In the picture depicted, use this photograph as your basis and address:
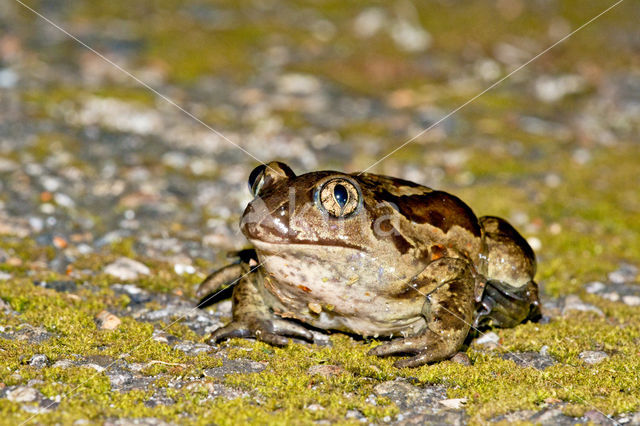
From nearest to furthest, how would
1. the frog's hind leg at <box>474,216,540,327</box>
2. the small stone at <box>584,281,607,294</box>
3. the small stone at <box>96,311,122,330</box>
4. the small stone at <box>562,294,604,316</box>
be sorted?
the frog's hind leg at <box>474,216,540,327</box> → the small stone at <box>96,311,122,330</box> → the small stone at <box>562,294,604,316</box> → the small stone at <box>584,281,607,294</box>

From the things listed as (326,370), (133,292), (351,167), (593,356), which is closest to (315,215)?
(326,370)

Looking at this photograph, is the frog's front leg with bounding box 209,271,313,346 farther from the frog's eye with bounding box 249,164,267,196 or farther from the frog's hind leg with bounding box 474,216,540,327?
the frog's hind leg with bounding box 474,216,540,327

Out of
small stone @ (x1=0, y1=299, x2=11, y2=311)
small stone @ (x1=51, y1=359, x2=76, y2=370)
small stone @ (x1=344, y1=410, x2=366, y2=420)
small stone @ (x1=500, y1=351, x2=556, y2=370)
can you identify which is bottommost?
small stone @ (x1=0, y1=299, x2=11, y2=311)

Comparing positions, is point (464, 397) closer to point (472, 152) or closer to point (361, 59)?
point (472, 152)

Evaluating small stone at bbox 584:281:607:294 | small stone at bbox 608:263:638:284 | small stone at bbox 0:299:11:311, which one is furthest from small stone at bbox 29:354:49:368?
small stone at bbox 608:263:638:284

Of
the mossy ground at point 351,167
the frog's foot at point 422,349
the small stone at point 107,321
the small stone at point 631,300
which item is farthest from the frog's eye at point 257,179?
the small stone at point 631,300
